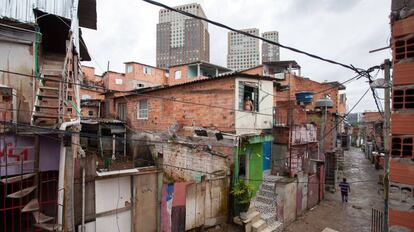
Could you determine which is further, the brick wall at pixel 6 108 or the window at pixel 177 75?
the window at pixel 177 75

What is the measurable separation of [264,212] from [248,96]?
627 cm

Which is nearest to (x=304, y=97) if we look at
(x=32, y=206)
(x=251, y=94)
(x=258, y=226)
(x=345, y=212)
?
(x=251, y=94)

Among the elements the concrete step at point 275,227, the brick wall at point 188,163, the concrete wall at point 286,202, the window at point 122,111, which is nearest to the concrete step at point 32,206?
the brick wall at point 188,163

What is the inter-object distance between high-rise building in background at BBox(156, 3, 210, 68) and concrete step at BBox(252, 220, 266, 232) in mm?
45160

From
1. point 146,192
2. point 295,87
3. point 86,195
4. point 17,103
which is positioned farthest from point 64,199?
point 295,87

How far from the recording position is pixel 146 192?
27.2 ft

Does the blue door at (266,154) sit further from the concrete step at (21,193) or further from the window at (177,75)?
the window at (177,75)

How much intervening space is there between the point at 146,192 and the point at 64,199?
2745 millimetres

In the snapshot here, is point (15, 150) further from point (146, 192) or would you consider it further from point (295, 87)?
point (295, 87)

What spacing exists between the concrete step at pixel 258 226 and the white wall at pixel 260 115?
4.40 meters

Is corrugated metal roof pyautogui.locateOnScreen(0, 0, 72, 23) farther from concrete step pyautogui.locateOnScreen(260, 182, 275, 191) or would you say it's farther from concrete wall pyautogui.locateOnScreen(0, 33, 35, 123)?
concrete step pyautogui.locateOnScreen(260, 182, 275, 191)

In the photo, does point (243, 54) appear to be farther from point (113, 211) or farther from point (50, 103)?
point (113, 211)

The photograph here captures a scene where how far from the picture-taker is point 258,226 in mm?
10695

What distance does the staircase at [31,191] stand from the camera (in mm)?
5953
